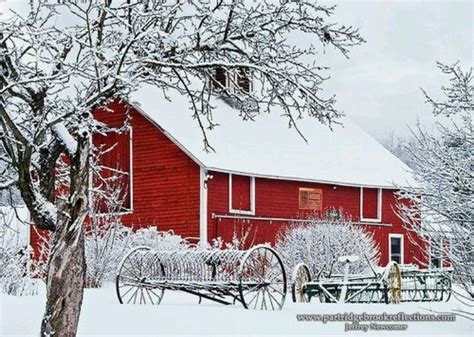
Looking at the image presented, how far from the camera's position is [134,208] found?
80.9ft

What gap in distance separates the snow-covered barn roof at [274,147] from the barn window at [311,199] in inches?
18.5

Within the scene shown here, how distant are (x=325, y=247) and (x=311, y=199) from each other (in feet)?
15.4

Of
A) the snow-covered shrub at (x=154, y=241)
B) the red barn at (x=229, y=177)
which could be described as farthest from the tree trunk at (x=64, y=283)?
the red barn at (x=229, y=177)

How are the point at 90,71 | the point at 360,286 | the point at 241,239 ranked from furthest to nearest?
the point at 241,239, the point at 360,286, the point at 90,71

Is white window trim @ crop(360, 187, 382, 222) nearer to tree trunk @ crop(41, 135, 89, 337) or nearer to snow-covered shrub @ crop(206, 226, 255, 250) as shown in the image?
snow-covered shrub @ crop(206, 226, 255, 250)

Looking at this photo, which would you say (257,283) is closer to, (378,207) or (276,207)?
(276,207)

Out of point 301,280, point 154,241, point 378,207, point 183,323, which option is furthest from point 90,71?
point 378,207

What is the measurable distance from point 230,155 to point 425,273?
8.03 m

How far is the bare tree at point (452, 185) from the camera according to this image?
1014cm

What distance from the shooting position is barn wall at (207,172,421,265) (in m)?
24.0

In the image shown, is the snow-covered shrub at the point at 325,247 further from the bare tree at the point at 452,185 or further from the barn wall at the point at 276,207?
the bare tree at the point at 452,185

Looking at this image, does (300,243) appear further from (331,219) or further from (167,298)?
(167,298)

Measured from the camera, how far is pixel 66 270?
7.20 meters

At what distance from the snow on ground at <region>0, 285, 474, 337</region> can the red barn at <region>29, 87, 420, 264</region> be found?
1207cm
